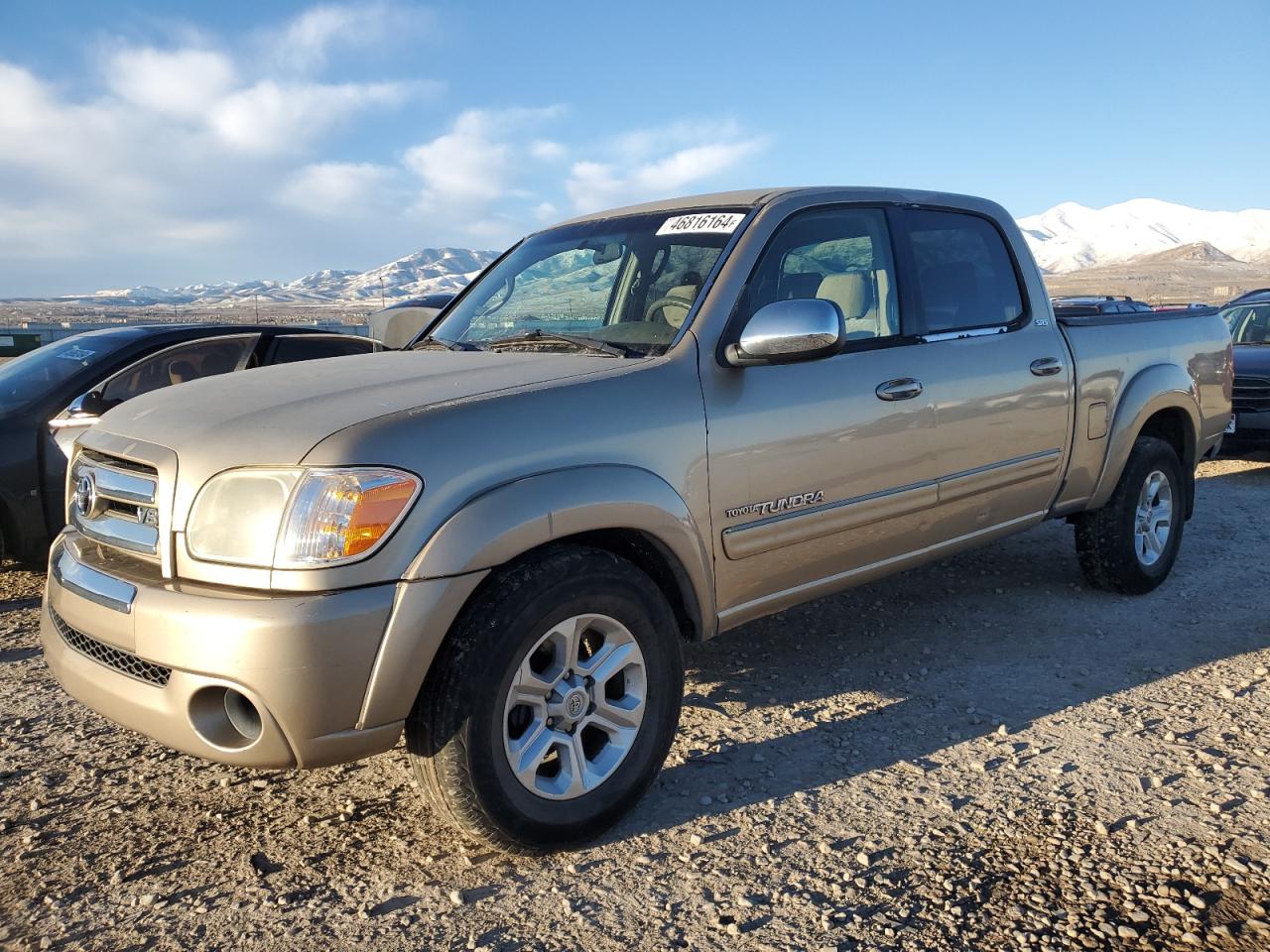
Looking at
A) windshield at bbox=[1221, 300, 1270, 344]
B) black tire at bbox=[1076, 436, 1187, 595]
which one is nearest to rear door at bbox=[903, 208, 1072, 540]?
black tire at bbox=[1076, 436, 1187, 595]

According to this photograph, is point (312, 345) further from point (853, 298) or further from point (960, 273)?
point (960, 273)

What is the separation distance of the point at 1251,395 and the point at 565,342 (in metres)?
8.03

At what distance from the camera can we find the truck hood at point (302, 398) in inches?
99.4

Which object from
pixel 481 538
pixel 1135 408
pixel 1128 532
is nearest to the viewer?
pixel 481 538

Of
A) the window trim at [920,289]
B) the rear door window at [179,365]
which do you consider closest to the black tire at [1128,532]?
the window trim at [920,289]

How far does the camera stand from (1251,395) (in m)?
8.89

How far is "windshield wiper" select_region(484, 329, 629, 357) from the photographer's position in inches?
128

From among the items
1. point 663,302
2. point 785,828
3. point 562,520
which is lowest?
point 785,828

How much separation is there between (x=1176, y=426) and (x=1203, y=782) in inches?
107

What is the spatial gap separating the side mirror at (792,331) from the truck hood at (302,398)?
Answer: 0.44 meters

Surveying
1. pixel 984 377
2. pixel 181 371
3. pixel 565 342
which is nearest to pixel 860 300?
pixel 984 377

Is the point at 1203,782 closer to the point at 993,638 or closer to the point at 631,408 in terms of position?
the point at 993,638

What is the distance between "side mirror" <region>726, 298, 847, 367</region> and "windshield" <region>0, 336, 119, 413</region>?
167 inches

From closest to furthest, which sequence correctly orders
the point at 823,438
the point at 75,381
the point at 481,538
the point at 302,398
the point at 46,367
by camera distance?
the point at 481,538 → the point at 302,398 → the point at 823,438 → the point at 75,381 → the point at 46,367
